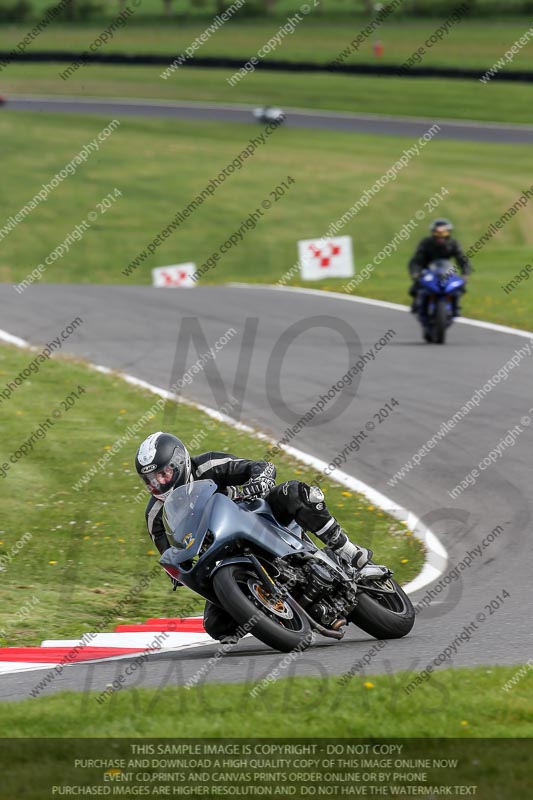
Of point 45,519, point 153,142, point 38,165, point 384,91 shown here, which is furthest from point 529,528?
point 384,91

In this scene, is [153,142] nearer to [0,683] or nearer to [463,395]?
[463,395]

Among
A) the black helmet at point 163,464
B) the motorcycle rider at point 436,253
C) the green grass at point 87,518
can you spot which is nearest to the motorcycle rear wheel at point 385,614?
the black helmet at point 163,464

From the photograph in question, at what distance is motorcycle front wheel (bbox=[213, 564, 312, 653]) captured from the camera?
6812mm

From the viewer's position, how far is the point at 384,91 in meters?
54.9

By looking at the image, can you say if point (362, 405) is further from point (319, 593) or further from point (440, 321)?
point (319, 593)

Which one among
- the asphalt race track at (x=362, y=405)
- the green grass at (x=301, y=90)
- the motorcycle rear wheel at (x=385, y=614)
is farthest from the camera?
the green grass at (x=301, y=90)

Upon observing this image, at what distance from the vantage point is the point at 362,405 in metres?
14.7

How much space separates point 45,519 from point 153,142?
118ft

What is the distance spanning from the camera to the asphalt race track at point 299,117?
48.5 metres

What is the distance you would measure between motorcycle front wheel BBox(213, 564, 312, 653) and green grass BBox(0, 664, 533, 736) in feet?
1.36

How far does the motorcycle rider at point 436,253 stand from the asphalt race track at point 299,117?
3006 centimetres

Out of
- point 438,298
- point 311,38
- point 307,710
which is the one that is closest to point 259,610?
point 307,710

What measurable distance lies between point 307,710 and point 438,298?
12.7 meters

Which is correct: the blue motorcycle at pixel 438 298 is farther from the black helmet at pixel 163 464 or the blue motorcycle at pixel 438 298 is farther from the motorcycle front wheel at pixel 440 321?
the black helmet at pixel 163 464
